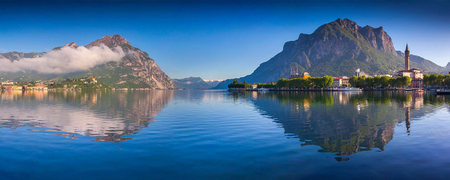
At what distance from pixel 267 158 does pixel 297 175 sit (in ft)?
11.2

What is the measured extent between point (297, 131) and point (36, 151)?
75.0ft

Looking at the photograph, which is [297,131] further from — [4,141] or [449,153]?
[4,141]

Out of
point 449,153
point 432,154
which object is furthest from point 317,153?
point 449,153

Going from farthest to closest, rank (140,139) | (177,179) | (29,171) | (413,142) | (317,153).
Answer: (140,139)
(413,142)
(317,153)
(29,171)
(177,179)

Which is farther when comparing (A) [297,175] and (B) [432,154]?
(B) [432,154]

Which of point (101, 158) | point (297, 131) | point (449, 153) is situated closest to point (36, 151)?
point (101, 158)

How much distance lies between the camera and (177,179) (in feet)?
43.2

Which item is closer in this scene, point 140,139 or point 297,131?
point 140,139

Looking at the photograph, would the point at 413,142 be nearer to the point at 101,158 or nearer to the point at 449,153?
the point at 449,153

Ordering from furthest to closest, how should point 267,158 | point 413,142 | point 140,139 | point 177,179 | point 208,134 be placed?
point 208,134 < point 140,139 < point 413,142 < point 267,158 < point 177,179

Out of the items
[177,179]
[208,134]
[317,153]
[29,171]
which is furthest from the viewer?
[208,134]

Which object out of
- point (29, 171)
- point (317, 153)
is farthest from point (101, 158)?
point (317, 153)

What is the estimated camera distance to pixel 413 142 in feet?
70.6

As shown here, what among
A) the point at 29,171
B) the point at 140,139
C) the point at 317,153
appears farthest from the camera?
the point at 140,139
